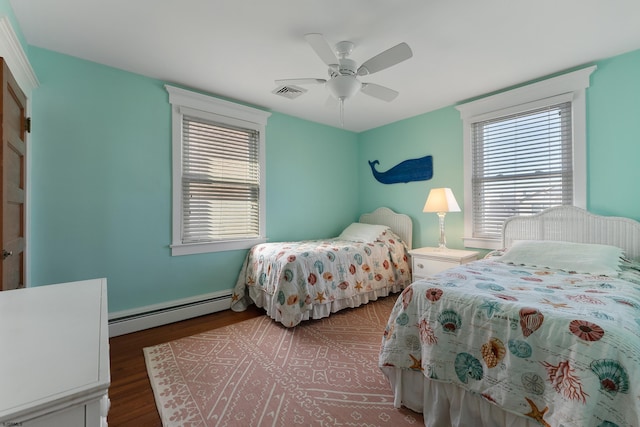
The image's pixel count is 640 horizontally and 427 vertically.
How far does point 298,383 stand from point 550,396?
136 centimetres

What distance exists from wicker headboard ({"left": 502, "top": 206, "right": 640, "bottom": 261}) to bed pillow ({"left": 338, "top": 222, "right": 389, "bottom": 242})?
1374 millimetres

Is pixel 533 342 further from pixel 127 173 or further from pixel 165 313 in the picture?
pixel 127 173

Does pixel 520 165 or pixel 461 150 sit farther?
pixel 461 150

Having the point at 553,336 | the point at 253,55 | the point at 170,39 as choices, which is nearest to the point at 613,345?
the point at 553,336

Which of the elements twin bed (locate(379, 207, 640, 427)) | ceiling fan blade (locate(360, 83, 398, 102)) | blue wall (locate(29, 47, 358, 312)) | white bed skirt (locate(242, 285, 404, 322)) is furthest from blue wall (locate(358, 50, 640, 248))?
blue wall (locate(29, 47, 358, 312))

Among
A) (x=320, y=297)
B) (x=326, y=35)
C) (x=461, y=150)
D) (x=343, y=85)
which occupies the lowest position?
(x=320, y=297)

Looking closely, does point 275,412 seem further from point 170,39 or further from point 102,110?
point 102,110

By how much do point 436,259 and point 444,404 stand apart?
68.4 inches

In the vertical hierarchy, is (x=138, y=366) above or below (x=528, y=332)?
below

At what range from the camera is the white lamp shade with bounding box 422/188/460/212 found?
126 inches

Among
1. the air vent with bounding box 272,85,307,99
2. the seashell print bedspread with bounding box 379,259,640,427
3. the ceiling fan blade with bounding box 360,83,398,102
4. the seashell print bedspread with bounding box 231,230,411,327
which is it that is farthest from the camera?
the seashell print bedspread with bounding box 231,230,411,327

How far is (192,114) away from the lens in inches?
118

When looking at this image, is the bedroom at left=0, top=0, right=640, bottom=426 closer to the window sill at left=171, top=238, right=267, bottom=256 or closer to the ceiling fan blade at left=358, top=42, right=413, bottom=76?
the window sill at left=171, top=238, right=267, bottom=256

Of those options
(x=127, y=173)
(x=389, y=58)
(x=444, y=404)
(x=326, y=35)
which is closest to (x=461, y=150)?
(x=389, y=58)
